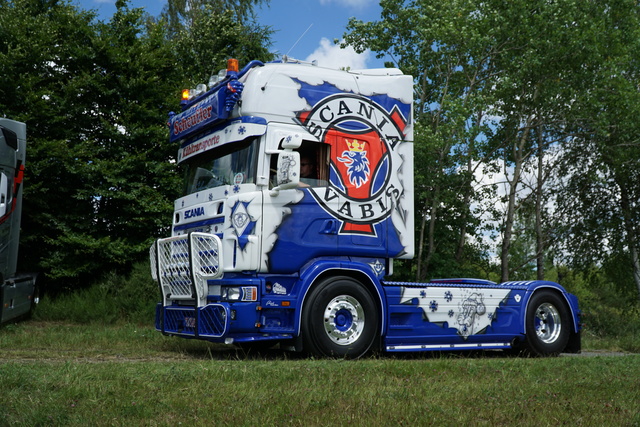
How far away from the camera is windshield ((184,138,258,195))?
343 inches

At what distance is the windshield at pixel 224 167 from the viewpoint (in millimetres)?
8711

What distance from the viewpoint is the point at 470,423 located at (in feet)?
15.4

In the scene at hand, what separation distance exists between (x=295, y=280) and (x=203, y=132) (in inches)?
99.1

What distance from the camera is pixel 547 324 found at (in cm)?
1116

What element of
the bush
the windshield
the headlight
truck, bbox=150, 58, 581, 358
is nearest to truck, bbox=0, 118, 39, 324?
the bush

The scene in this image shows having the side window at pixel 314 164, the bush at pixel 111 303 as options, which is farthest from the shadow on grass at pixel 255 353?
the bush at pixel 111 303

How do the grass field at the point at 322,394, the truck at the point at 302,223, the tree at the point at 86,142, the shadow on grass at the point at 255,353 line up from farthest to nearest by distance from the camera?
the tree at the point at 86,142
the shadow on grass at the point at 255,353
the truck at the point at 302,223
the grass field at the point at 322,394

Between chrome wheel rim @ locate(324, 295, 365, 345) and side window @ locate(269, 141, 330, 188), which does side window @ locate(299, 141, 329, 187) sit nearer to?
side window @ locate(269, 141, 330, 188)

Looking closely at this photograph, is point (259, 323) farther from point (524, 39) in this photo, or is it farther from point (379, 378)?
point (524, 39)

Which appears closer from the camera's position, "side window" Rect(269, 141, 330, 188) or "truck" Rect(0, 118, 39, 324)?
"side window" Rect(269, 141, 330, 188)

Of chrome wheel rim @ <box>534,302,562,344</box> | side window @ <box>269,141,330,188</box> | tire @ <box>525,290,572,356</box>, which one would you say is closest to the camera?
side window @ <box>269,141,330,188</box>

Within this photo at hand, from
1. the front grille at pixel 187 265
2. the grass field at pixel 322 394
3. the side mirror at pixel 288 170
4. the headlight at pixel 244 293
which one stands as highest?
the side mirror at pixel 288 170

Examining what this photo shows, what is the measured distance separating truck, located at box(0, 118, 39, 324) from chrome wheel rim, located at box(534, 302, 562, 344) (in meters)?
9.22

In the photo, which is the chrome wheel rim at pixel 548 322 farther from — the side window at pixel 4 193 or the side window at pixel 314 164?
the side window at pixel 4 193
